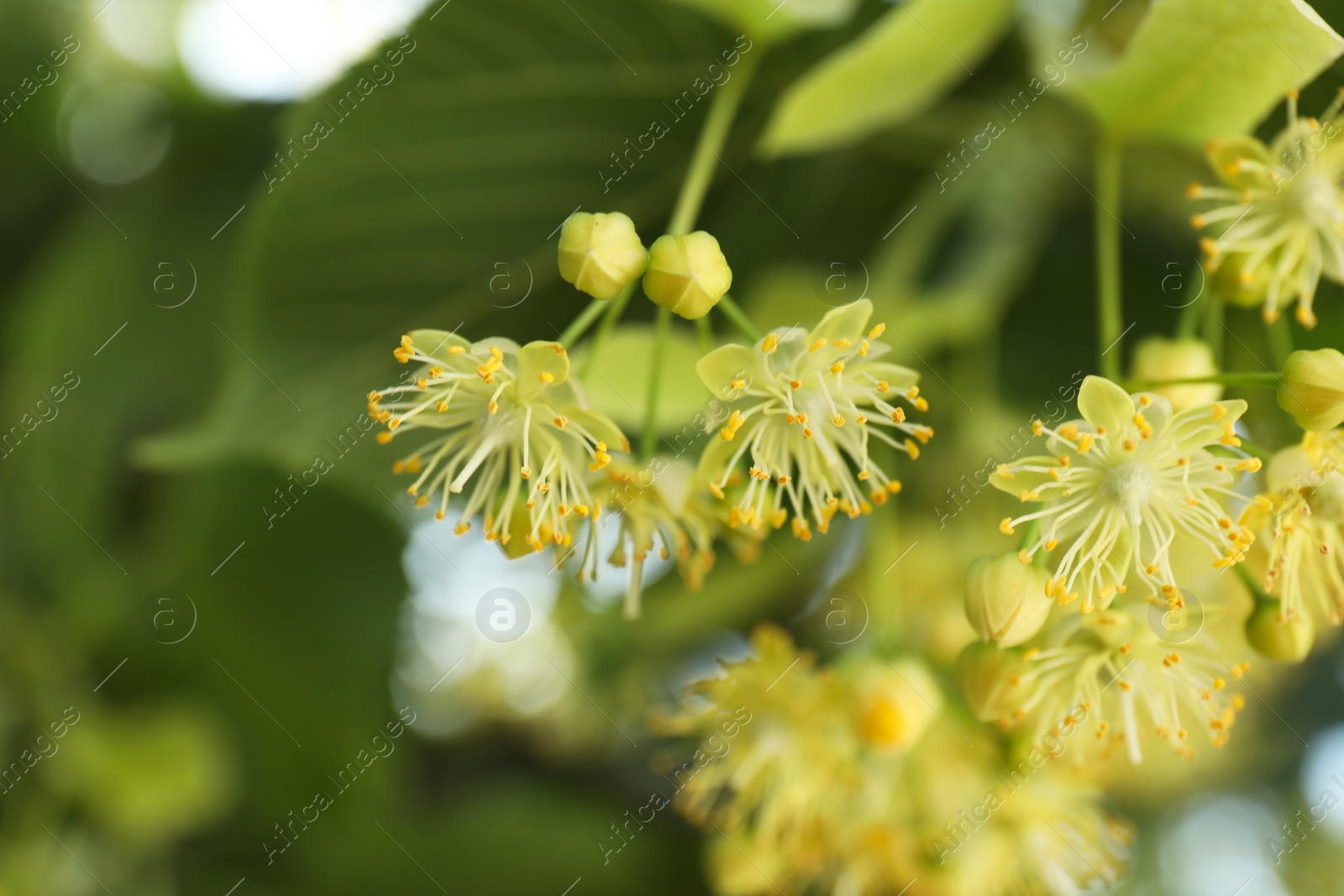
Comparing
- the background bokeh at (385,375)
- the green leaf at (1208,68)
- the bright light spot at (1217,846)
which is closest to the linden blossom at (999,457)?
the background bokeh at (385,375)

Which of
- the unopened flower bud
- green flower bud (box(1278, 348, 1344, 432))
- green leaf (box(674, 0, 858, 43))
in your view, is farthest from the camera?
green leaf (box(674, 0, 858, 43))

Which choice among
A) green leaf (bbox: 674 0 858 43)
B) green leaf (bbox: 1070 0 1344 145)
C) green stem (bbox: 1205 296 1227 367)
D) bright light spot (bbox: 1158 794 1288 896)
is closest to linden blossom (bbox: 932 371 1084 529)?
green stem (bbox: 1205 296 1227 367)

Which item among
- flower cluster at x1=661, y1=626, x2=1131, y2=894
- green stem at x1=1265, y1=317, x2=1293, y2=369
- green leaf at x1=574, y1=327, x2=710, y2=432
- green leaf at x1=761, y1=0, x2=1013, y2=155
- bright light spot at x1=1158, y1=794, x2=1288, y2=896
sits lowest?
bright light spot at x1=1158, y1=794, x2=1288, y2=896

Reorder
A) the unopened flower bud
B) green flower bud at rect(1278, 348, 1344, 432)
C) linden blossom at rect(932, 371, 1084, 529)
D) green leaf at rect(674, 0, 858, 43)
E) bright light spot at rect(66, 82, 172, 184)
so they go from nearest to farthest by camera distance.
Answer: green flower bud at rect(1278, 348, 1344, 432), the unopened flower bud, green leaf at rect(674, 0, 858, 43), linden blossom at rect(932, 371, 1084, 529), bright light spot at rect(66, 82, 172, 184)

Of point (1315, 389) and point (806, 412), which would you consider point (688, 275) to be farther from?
point (1315, 389)

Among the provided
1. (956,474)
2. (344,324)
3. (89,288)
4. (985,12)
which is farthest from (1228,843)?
(89,288)

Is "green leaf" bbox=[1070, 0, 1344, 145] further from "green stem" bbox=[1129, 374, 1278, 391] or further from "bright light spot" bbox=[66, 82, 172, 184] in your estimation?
"bright light spot" bbox=[66, 82, 172, 184]

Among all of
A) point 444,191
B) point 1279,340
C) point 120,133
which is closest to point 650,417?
point 444,191

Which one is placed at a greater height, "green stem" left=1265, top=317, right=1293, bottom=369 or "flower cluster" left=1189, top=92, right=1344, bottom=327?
"flower cluster" left=1189, top=92, right=1344, bottom=327
